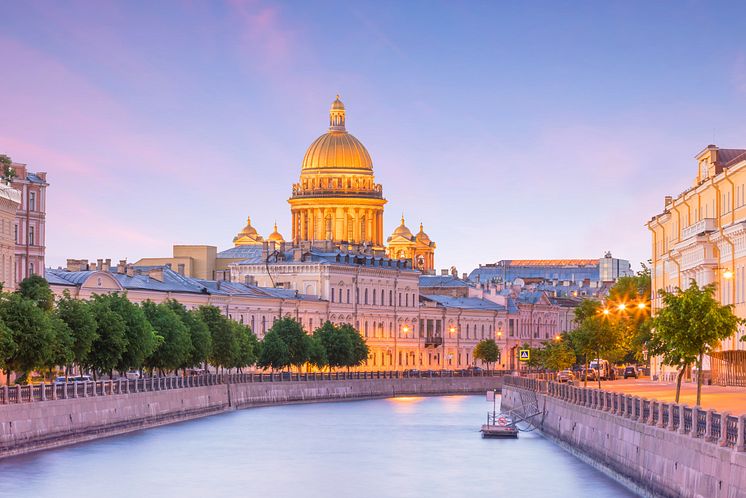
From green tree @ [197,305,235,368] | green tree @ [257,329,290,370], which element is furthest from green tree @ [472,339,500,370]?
green tree @ [197,305,235,368]

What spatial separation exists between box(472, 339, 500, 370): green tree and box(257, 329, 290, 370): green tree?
53.2 m

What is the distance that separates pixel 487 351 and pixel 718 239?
97.6 m

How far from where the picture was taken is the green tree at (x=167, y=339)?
290 ft

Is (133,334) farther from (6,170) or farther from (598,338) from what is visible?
(598,338)

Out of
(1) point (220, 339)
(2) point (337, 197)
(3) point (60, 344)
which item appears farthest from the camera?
(2) point (337, 197)

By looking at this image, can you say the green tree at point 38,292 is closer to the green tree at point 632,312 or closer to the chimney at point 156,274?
the green tree at point 632,312

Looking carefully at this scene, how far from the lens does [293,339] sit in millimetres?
122125

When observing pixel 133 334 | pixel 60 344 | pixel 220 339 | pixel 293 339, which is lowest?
pixel 60 344

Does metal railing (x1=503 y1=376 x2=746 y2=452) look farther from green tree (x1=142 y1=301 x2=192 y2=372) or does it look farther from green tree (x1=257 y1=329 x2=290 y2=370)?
green tree (x1=257 y1=329 x2=290 y2=370)

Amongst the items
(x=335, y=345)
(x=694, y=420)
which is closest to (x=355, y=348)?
(x=335, y=345)

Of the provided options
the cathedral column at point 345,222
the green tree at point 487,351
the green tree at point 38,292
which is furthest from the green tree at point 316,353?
the cathedral column at point 345,222

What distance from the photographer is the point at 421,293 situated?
194 m

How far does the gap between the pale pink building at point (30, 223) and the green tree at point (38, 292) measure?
13805 mm


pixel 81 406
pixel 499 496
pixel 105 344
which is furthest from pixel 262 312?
pixel 499 496
